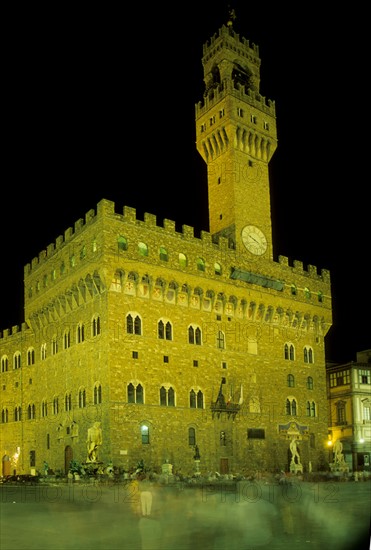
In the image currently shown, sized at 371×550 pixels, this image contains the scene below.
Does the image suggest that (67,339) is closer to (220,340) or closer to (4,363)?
(220,340)

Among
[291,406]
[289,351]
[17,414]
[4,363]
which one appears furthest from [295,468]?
[4,363]

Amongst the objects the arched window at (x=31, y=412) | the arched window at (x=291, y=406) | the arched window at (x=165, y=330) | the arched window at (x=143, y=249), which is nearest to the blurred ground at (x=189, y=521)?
the arched window at (x=165, y=330)

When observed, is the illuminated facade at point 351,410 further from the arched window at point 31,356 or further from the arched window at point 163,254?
the arched window at point 31,356

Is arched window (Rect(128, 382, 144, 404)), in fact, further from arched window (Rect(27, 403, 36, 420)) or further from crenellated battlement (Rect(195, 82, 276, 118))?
crenellated battlement (Rect(195, 82, 276, 118))

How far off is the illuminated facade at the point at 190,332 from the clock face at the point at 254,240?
12 centimetres

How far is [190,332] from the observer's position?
138 ft

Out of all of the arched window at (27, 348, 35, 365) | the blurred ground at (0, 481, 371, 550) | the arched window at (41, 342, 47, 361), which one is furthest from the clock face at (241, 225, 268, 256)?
the blurred ground at (0, 481, 371, 550)

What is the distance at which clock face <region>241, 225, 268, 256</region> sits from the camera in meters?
46.6

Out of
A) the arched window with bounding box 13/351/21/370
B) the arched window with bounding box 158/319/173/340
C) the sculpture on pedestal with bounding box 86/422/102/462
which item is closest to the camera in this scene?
the sculpture on pedestal with bounding box 86/422/102/462

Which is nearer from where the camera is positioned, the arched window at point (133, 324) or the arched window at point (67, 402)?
the arched window at point (133, 324)

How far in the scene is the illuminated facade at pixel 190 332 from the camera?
38.7 meters

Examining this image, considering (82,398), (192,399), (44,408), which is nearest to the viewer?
(82,398)

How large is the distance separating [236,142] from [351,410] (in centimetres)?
2697

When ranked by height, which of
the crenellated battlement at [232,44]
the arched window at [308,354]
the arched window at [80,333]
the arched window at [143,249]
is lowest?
the arched window at [308,354]
